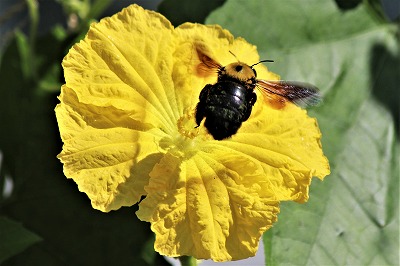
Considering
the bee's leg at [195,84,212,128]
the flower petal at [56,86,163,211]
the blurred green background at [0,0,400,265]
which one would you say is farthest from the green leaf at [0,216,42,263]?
the bee's leg at [195,84,212,128]

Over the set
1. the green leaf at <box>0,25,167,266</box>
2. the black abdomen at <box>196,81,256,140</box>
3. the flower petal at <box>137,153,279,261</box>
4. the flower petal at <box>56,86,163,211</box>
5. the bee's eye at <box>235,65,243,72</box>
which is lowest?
the green leaf at <box>0,25,167,266</box>

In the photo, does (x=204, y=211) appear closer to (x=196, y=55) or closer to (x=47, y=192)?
(x=196, y=55)

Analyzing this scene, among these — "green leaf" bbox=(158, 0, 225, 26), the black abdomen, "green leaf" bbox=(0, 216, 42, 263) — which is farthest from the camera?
"green leaf" bbox=(158, 0, 225, 26)

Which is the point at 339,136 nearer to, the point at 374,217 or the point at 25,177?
the point at 374,217

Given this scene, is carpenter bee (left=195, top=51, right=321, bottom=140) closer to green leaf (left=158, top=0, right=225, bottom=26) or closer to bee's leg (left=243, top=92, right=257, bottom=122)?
bee's leg (left=243, top=92, right=257, bottom=122)

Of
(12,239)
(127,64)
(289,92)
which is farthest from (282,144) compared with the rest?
(12,239)

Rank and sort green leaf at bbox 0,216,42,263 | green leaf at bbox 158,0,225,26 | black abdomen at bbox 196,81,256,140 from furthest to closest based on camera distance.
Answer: green leaf at bbox 158,0,225,26
green leaf at bbox 0,216,42,263
black abdomen at bbox 196,81,256,140

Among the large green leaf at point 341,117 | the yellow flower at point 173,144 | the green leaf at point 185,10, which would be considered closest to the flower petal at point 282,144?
the yellow flower at point 173,144

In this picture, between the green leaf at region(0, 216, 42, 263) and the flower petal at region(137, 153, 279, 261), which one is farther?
the green leaf at region(0, 216, 42, 263)
